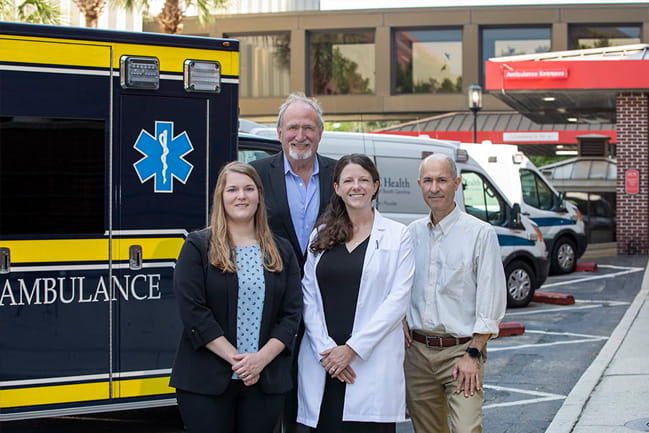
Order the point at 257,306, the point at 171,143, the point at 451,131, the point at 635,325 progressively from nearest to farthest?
1. the point at 257,306
2. the point at 171,143
3. the point at 635,325
4. the point at 451,131

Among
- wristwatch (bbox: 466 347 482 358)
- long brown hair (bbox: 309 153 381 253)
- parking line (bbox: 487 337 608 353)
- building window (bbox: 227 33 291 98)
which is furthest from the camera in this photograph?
building window (bbox: 227 33 291 98)

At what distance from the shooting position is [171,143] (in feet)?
20.1

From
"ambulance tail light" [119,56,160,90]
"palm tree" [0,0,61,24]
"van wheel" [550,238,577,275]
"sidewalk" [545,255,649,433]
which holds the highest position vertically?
"palm tree" [0,0,61,24]

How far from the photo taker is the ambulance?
5699 millimetres

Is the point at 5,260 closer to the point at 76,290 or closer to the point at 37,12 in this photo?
the point at 76,290

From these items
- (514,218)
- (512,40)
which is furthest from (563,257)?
(512,40)

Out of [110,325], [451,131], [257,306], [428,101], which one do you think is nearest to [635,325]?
[110,325]

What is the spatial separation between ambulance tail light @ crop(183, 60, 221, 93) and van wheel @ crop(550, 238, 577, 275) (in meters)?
12.9

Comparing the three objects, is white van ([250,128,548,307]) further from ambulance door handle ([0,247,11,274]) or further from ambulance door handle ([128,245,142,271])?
ambulance door handle ([0,247,11,274])

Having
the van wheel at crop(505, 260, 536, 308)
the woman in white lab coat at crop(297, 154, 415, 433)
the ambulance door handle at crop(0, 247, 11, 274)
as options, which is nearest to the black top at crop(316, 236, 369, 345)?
the woman in white lab coat at crop(297, 154, 415, 433)

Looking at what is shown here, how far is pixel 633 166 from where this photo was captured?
22.5 m

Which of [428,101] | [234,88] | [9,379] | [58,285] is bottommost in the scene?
[9,379]

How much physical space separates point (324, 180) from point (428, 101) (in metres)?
34.3

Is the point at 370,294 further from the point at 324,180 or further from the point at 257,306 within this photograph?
the point at 324,180
